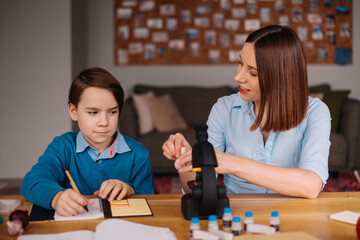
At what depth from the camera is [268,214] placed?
1.05 metres

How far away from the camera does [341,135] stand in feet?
13.2

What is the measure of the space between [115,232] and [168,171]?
325cm

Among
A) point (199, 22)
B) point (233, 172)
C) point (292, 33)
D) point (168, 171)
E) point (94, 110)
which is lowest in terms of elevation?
point (168, 171)

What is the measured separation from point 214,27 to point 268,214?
4063 mm

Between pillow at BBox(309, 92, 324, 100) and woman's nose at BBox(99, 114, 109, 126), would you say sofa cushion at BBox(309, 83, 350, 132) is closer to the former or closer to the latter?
pillow at BBox(309, 92, 324, 100)

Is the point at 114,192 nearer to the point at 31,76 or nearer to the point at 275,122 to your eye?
the point at 275,122

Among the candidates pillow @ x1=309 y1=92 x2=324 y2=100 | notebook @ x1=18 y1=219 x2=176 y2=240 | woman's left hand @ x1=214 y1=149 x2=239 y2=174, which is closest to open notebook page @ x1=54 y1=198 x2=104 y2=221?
notebook @ x1=18 y1=219 x2=176 y2=240

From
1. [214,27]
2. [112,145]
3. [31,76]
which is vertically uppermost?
[214,27]

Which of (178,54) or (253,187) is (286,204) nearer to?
(253,187)

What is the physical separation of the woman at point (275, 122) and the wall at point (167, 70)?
3.38 m

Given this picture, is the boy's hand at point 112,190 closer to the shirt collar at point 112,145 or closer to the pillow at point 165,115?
the shirt collar at point 112,145

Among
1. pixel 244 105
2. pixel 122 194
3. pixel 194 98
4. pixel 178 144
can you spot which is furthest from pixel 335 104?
pixel 122 194

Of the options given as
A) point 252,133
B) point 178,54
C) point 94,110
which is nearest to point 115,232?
point 94,110

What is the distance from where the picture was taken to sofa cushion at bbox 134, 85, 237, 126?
452cm
